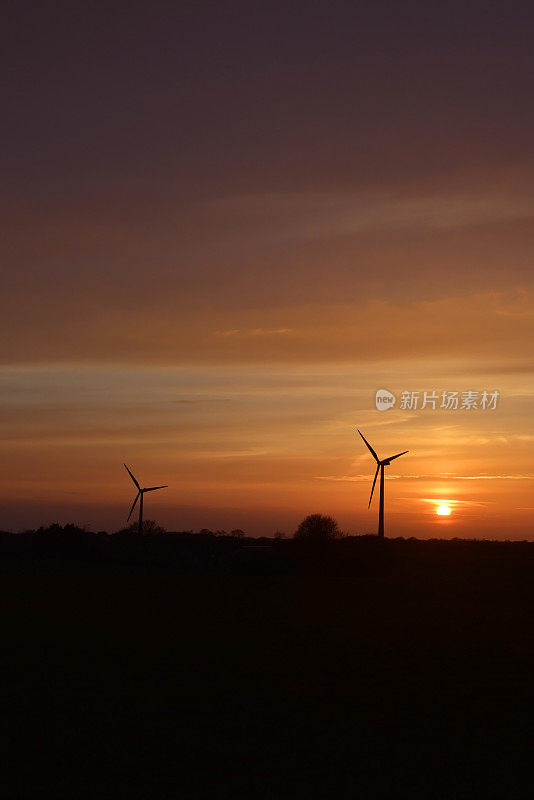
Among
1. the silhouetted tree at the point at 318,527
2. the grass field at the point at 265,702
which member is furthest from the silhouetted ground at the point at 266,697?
the silhouetted tree at the point at 318,527

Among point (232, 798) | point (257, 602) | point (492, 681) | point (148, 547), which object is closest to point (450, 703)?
point (492, 681)

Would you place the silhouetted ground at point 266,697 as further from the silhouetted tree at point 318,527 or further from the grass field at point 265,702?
the silhouetted tree at point 318,527

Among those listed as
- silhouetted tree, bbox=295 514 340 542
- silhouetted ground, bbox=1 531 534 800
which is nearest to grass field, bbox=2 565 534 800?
silhouetted ground, bbox=1 531 534 800

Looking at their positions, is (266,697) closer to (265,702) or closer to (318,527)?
(265,702)

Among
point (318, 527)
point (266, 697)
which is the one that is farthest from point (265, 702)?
point (318, 527)

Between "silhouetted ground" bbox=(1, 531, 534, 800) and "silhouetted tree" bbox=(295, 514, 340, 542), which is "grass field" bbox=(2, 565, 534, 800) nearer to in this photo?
"silhouetted ground" bbox=(1, 531, 534, 800)

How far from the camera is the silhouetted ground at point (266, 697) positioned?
16047 millimetres

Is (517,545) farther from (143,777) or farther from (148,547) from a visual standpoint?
(143,777)

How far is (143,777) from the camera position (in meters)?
15.9

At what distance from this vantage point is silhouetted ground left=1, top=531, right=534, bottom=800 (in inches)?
632

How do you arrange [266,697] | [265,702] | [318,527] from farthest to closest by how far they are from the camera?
[318,527] < [266,697] < [265,702]

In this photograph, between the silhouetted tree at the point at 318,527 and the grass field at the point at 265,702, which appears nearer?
the grass field at the point at 265,702

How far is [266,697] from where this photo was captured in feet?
75.8

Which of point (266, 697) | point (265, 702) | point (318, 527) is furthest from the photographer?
point (318, 527)
